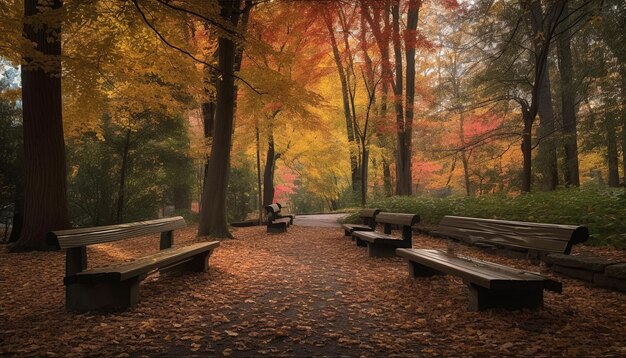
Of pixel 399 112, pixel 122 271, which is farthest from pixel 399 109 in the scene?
pixel 122 271

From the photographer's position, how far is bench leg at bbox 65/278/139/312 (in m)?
3.56

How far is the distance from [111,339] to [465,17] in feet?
41.5

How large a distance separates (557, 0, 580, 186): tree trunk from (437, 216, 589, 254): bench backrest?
7573 millimetres

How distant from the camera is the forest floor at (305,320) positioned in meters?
2.73

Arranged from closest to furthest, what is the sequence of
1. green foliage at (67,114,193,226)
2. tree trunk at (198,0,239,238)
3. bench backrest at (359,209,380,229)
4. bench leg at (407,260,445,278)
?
1. bench leg at (407,260,445,278)
2. bench backrest at (359,209,380,229)
3. tree trunk at (198,0,239,238)
4. green foliage at (67,114,193,226)

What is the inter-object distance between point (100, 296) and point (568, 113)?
13.2 meters

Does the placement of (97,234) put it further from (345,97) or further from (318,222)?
(345,97)

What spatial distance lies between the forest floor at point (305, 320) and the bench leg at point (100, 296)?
11 cm

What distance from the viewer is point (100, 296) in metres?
3.58

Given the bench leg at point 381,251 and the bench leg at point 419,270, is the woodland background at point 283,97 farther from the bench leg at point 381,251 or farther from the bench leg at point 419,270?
the bench leg at point 419,270

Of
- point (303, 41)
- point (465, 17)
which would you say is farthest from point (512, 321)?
point (303, 41)

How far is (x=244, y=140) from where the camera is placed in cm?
1441

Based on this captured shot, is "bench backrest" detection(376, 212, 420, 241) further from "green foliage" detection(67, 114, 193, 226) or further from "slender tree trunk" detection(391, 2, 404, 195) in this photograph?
"green foliage" detection(67, 114, 193, 226)

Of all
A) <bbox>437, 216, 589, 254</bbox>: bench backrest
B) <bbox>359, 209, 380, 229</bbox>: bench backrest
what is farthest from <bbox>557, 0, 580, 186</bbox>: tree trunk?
<bbox>437, 216, 589, 254</bbox>: bench backrest
